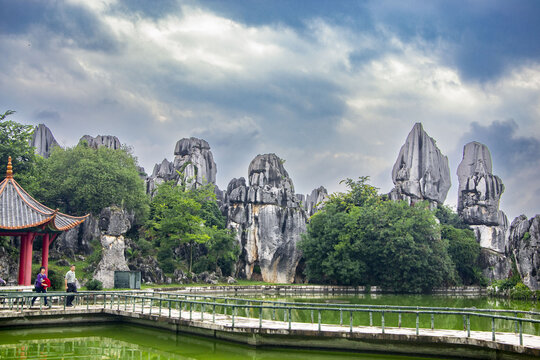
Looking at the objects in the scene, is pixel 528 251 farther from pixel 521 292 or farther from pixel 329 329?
pixel 329 329

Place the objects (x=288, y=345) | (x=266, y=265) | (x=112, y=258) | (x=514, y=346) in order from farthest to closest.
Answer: (x=266, y=265) → (x=112, y=258) → (x=288, y=345) → (x=514, y=346)

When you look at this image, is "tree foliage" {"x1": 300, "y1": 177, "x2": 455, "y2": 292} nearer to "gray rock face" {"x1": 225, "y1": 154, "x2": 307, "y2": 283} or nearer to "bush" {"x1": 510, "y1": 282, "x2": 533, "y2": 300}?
"gray rock face" {"x1": 225, "y1": 154, "x2": 307, "y2": 283}

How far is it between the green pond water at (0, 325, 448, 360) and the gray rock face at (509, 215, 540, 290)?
22078mm

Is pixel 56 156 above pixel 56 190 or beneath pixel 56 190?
above

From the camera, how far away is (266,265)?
47.6 meters

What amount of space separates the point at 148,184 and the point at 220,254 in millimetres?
21672

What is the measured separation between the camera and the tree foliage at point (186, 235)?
39094 mm

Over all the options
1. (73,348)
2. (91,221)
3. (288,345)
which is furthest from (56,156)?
(288,345)

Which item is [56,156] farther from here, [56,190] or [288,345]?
[288,345]

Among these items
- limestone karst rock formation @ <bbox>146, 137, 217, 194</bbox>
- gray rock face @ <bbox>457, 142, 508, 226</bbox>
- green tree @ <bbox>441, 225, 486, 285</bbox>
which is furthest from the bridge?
gray rock face @ <bbox>457, 142, 508, 226</bbox>

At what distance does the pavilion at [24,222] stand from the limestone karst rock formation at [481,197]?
40.3m

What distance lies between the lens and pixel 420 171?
198 feet

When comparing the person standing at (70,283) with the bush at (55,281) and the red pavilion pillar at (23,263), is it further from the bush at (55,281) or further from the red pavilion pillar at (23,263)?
the red pavilion pillar at (23,263)

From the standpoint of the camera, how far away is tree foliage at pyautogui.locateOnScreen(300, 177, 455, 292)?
3859cm
